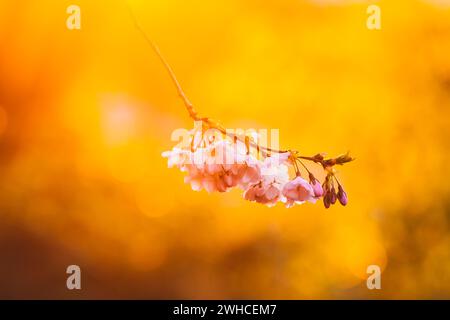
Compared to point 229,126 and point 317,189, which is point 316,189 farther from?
point 229,126

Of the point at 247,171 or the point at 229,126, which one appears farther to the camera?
the point at 229,126

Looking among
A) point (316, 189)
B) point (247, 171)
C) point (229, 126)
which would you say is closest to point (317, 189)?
point (316, 189)

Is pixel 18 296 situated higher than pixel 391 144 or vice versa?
pixel 391 144

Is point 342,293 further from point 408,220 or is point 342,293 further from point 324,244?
point 408,220

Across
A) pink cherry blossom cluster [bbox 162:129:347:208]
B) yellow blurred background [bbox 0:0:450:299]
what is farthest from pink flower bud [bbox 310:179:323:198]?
yellow blurred background [bbox 0:0:450:299]

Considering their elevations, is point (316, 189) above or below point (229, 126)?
below

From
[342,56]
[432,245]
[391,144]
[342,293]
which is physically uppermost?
[342,56]

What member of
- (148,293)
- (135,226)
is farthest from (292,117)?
(148,293)

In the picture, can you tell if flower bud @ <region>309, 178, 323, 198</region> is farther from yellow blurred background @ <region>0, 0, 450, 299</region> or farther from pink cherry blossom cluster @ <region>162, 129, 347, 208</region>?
yellow blurred background @ <region>0, 0, 450, 299</region>
